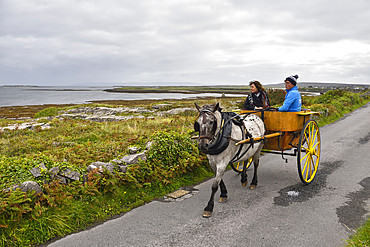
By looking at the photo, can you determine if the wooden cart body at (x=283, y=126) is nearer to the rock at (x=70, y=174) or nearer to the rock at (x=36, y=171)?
the rock at (x=70, y=174)

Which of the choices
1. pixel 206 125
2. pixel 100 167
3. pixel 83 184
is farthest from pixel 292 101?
pixel 83 184

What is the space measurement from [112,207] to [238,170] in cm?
401

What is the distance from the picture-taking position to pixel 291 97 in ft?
21.5

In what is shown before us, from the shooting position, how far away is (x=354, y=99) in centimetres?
3553

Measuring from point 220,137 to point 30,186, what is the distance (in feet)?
13.1

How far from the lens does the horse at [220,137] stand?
473 cm

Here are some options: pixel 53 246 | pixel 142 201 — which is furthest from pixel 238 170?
pixel 53 246

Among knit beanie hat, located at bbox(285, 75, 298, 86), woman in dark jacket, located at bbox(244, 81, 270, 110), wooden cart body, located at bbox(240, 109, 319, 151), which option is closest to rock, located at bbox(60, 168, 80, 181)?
wooden cart body, located at bbox(240, 109, 319, 151)

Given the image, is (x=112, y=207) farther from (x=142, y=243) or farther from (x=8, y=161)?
(x=8, y=161)

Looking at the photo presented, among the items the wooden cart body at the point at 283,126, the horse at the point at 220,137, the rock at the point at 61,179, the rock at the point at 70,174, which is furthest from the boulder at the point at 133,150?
the wooden cart body at the point at 283,126

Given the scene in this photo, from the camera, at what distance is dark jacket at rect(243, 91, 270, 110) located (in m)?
7.58

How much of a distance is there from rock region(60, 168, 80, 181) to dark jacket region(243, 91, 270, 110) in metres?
5.53

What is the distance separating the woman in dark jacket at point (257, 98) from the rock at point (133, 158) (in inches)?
148

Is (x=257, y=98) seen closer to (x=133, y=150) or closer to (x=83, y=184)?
(x=133, y=150)
